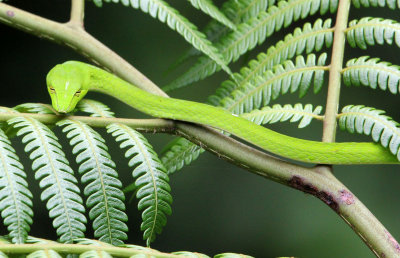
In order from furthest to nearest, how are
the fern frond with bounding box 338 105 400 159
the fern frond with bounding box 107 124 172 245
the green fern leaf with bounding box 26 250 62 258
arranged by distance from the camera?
the fern frond with bounding box 338 105 400 159 < the fern frond with bounding box 107 124 172 245 < the green fern leaf with bounding box 26 250 62 258

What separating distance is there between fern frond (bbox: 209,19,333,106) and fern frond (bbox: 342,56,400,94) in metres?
0.18

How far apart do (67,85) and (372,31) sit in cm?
110

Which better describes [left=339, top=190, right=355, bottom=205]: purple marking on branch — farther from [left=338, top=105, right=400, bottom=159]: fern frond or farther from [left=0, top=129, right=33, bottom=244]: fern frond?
[left=0, top=129, right=33, bottom=244]: fern frond

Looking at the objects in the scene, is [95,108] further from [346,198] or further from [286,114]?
[346,198]

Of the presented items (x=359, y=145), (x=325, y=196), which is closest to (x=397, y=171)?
(x=359, y=145)

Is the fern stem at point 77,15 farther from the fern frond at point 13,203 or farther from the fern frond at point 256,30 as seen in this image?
the fern frond at point 13,203

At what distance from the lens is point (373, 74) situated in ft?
5.50

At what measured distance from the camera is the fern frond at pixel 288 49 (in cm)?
185

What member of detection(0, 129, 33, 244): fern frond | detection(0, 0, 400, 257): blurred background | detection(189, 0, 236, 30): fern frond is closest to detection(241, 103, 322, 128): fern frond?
detection(189, 0, 236, 30): fern frond

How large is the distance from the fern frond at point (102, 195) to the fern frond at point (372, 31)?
3.26 feet

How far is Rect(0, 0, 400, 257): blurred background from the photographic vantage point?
9.94ft

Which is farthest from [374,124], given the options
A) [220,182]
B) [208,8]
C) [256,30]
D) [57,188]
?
[220,182]

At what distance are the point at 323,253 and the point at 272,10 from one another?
5.63 ft

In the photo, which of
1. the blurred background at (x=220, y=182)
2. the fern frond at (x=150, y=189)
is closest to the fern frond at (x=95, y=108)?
the fern frond at (x=150, y=189)
